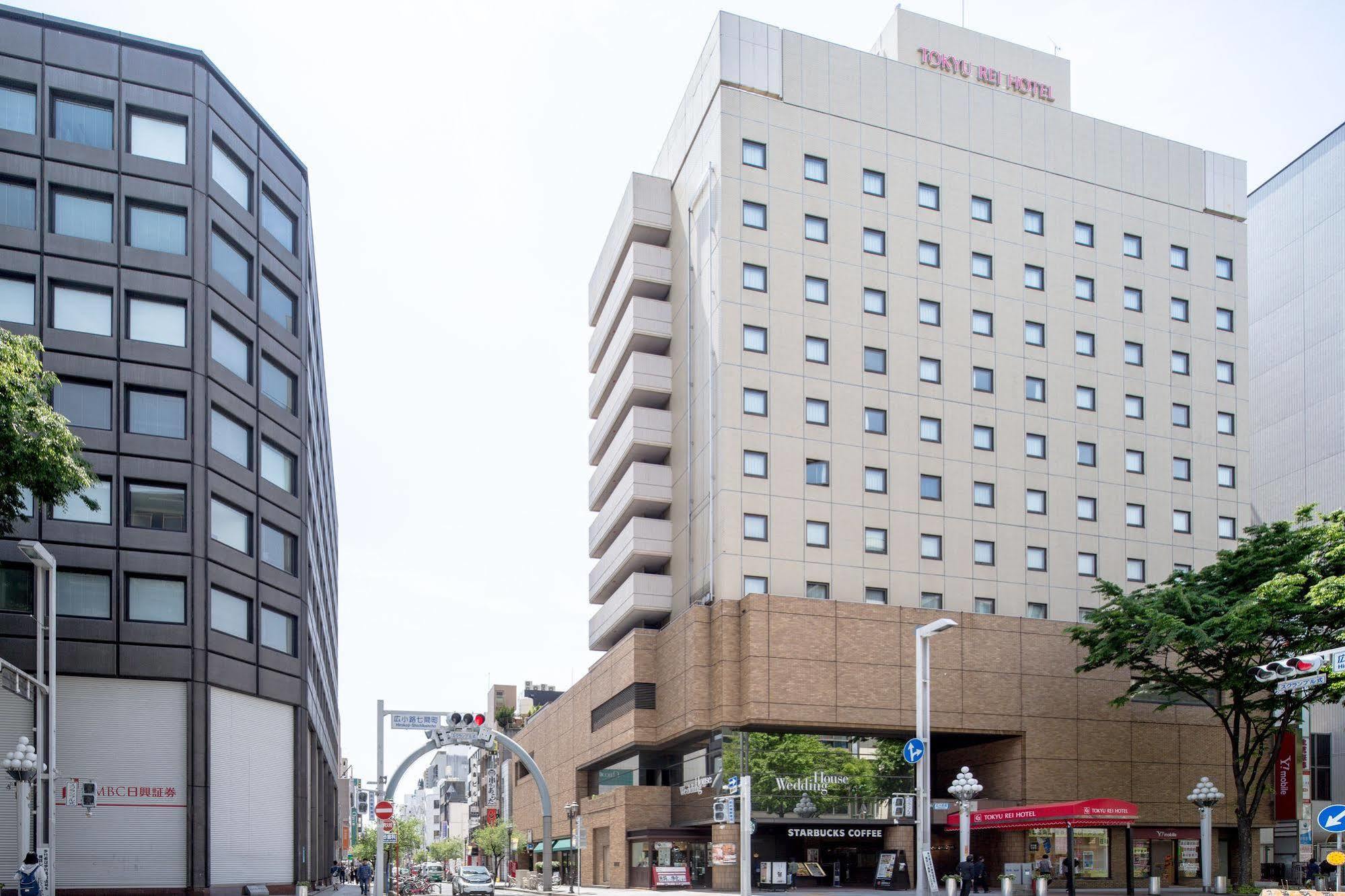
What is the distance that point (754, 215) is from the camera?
59188 millimetres

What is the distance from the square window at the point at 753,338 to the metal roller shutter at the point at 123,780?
96.5 ft

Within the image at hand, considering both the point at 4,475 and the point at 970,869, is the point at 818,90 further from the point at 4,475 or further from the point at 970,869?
the point at 4,475

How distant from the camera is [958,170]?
63.7m

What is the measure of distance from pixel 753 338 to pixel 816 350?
3.31 metres

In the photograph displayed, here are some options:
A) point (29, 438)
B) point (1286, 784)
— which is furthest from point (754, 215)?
point (1286, 784)

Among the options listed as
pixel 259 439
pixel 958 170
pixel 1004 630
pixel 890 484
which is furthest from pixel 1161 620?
pixel 259 439

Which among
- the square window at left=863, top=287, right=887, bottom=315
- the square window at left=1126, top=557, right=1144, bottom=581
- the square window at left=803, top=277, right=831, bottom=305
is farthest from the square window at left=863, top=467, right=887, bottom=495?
the square window at left=1126, top=557, right=1144, bottom=581

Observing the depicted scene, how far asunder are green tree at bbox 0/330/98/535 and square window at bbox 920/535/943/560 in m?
37.9

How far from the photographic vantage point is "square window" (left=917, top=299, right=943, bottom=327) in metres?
61.7

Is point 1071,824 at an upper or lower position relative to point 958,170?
lower

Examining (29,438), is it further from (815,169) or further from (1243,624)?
(1243,624)

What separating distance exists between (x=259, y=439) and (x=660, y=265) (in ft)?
88.7

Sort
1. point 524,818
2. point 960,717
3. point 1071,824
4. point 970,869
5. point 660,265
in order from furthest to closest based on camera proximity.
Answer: point 524,818 → point 660,265 → point 960,717 → point 1071,824 → point 970,869

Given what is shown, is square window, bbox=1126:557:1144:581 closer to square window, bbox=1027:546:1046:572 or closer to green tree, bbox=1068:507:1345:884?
square window, bbox=1027:546:1046:572
